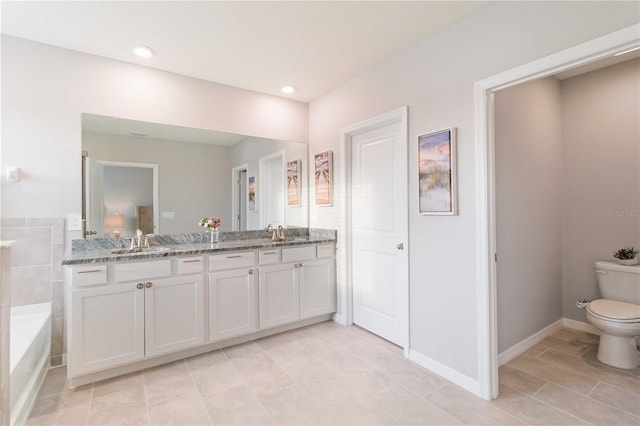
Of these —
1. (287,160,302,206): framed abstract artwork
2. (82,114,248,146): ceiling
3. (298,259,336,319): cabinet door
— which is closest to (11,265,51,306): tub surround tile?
(82,114,248,146): ceiling

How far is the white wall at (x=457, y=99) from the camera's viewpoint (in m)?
1.66

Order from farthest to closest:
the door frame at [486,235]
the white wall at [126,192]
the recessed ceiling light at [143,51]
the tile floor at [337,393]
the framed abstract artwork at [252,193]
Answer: the framed abstract artwork at [252,193]
the white wall at [126,192]
the recessed ceiling light at [143,51]
the door frame at [486,235]
the tile floor at [337,393]

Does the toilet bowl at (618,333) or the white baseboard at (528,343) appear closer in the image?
the toilet bowl at (618,333)

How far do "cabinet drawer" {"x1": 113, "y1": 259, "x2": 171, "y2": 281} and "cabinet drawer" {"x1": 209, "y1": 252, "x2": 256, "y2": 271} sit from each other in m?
0.35

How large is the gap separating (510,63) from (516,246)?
1460 millimetres

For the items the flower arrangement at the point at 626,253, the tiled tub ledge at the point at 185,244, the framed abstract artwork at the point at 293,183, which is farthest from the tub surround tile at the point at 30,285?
the flower arrangement at the point at 626,253

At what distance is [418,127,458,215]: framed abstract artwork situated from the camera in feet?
7.00

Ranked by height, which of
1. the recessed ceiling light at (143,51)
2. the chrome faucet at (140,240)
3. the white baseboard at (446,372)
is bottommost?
the white baseboard at (446,372)

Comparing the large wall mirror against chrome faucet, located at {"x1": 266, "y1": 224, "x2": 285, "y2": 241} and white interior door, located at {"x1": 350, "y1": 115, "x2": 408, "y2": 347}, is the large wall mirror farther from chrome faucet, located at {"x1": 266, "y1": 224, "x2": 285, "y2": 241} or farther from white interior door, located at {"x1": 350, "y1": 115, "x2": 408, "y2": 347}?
white interior door, located at {"x1": 350, "y1": 115, "x2": 408, "y2": 347}

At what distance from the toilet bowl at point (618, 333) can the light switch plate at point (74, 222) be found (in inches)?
163

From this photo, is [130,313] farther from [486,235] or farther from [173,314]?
[486,235]

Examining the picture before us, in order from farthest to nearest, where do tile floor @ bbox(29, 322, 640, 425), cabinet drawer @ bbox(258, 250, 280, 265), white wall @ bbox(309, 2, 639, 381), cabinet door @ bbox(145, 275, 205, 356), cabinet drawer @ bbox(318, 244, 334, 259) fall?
cabinet drawer @ bbox(318, 244, 334, 259), cabinet drawer @ bbox(258, 250, 280, 265), cabinet door @ bbox(145, 275, 205, 356), tile floor @ bbox(29, 322, 640, 425), white wall @ bbox(309, 2, 639, 381)

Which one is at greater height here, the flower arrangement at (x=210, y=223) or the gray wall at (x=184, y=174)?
the gray wall at (x=184, y=174)

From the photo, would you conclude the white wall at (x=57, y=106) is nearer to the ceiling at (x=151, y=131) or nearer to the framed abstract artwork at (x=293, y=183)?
the ceiling at (x=151, y=131)
